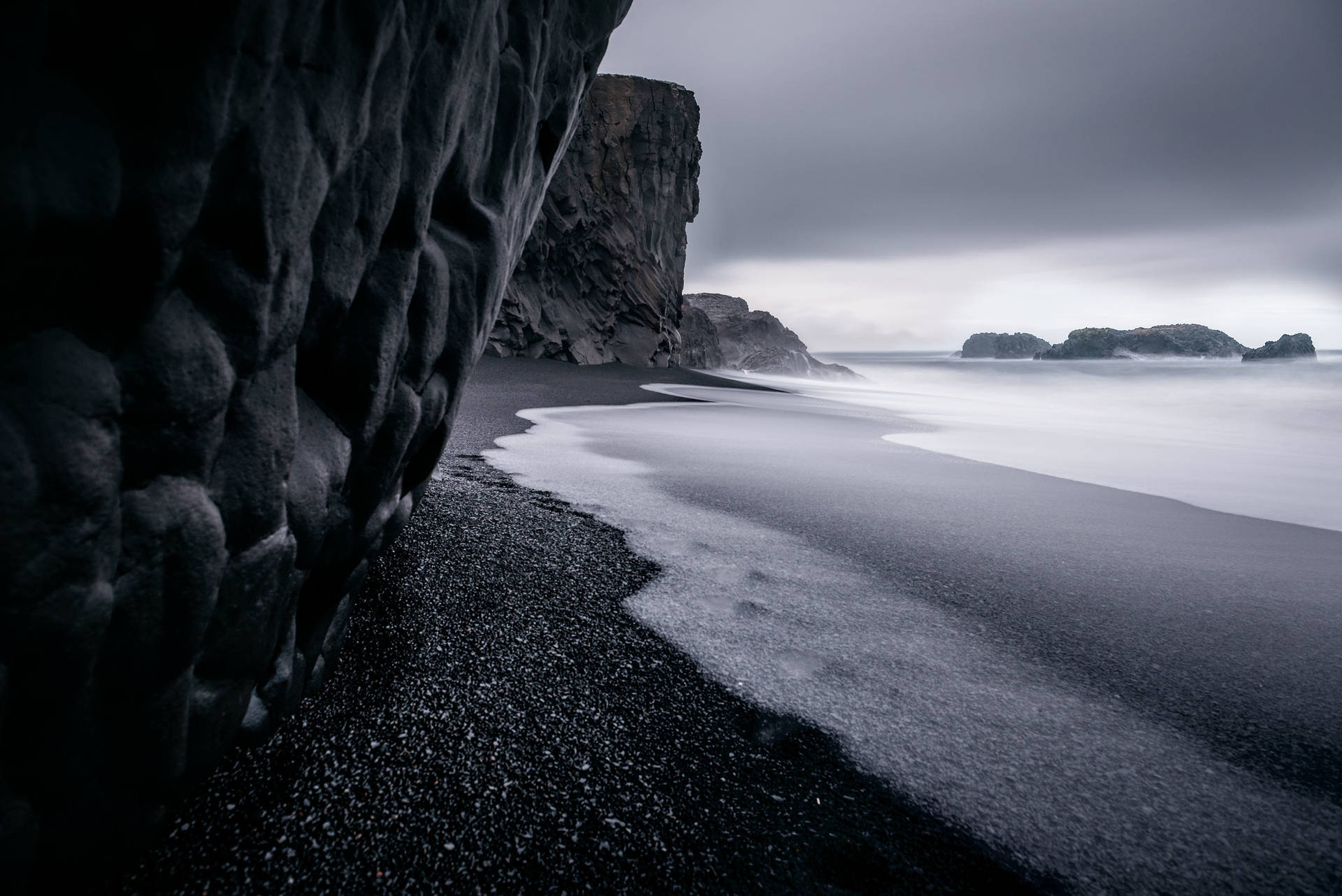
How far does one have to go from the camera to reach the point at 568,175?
55.3ft

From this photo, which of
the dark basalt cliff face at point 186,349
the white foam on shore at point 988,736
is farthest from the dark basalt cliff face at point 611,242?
the dark basalt cliff face at point 186,349

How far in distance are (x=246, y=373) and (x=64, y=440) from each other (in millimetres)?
249

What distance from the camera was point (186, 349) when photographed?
2.64ft

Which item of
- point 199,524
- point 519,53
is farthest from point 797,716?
point 519,53

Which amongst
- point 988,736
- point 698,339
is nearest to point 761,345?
point 698,339

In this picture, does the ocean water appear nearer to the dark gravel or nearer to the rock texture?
the dark gravel

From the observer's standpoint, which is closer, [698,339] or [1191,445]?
[1191,445]

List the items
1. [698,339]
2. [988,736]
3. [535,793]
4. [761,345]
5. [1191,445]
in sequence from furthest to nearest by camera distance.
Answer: [761,345], [698,339], [1191,445], [988,736], [535,793]

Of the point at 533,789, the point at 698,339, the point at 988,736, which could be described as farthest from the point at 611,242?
the point at 533,789

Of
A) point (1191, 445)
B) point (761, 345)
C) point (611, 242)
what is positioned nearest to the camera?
point (1191, 445)

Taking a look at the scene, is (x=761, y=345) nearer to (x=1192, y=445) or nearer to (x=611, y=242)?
(x=611, y=242)

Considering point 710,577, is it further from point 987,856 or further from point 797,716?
point 987,856

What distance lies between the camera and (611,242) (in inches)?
731

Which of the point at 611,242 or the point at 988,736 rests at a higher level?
the point at 611,242
